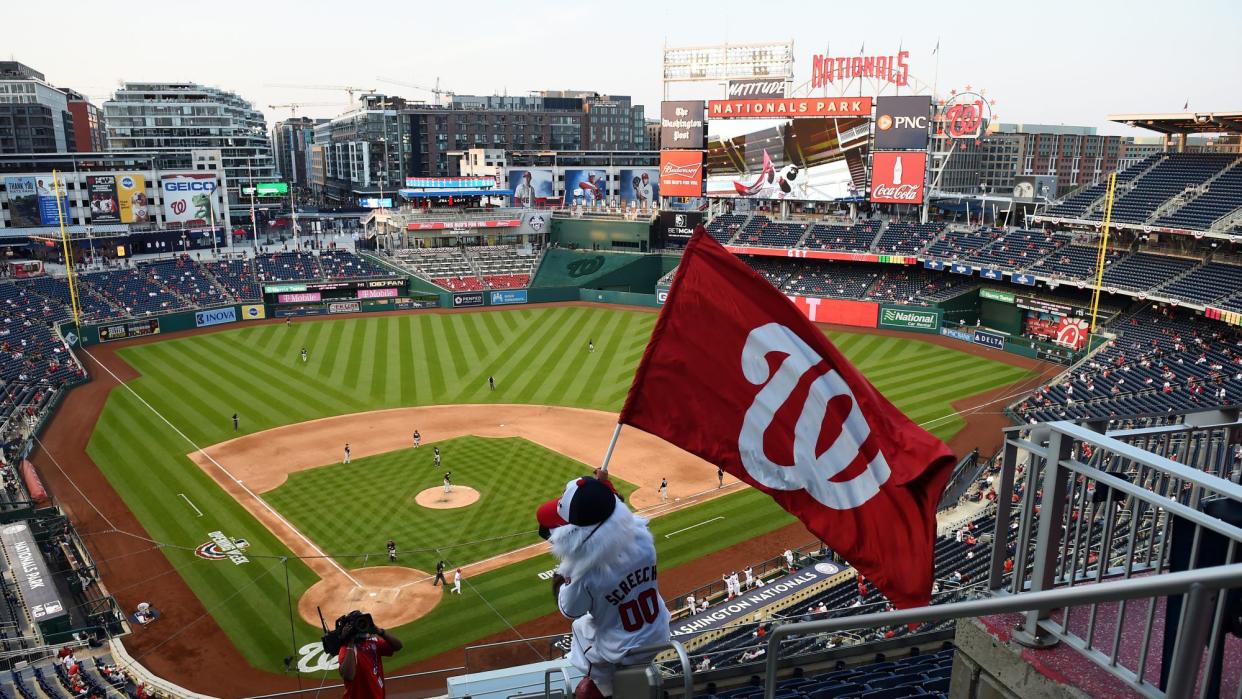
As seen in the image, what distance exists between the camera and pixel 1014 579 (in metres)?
4.62

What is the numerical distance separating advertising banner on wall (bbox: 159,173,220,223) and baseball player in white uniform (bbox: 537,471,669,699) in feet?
263

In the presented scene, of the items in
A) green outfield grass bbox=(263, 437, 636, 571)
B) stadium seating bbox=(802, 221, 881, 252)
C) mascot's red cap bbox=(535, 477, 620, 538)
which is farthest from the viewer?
stadium seating bbox=(802, 221, 881, 252)

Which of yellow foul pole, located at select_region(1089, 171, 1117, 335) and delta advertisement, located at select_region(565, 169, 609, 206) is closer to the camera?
yellow foul pole, located at select_region(1089, 171, 1117, 335)

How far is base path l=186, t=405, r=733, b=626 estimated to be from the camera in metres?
22.2

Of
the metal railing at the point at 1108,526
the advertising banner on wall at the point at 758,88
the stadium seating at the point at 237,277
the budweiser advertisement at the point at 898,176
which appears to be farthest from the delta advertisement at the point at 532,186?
the metal railing at the point at 1108,526

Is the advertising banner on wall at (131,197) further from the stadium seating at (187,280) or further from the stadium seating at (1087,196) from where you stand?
the stadium seating at (1087,196)

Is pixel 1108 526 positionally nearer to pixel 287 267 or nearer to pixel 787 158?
pixel 787 158

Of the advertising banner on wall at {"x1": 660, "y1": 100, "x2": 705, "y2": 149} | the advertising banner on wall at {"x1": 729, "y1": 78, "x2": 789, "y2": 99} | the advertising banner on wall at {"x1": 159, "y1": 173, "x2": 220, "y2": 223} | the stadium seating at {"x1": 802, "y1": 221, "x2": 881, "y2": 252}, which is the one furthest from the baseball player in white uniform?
the advertising banner on wall at {"x1": 159, "y1": 173, "x2": 220, "y2": 223}

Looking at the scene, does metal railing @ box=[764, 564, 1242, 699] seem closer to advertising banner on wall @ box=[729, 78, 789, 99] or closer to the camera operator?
the camera operator

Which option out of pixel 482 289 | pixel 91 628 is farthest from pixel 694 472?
pixel 482 289

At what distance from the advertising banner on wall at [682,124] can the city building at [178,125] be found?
6800 cm

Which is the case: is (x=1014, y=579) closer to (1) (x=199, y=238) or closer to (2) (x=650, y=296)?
(2) (x=650, y=296)

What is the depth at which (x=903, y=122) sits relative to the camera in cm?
5691

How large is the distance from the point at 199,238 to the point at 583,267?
39197 millimetres
